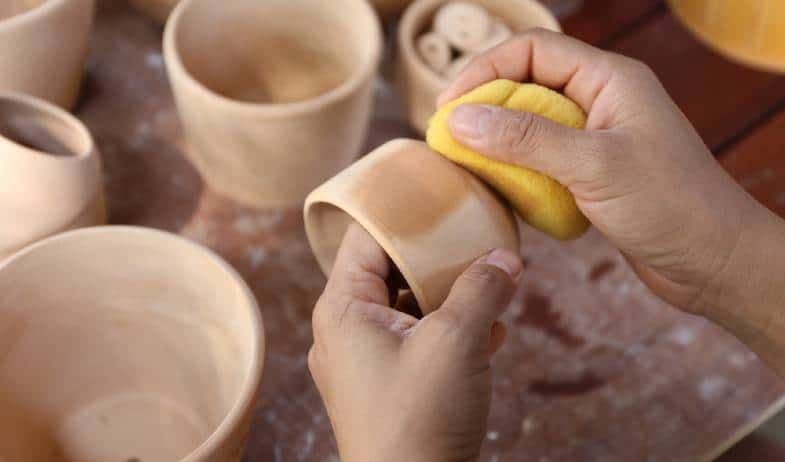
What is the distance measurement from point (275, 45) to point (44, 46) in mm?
192

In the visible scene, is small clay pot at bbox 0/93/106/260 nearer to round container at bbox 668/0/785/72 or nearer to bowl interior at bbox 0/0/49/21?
bowl interior at bbox 0/0/49/21

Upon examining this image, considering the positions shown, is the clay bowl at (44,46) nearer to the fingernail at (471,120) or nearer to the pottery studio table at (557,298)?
the pottery studio table at (557,298)

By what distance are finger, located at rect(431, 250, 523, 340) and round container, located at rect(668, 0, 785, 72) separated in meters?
0.47

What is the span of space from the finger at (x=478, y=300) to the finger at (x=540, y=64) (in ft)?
0.48

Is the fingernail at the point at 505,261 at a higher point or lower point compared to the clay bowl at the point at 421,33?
higher

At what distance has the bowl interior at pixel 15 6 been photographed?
2.61 feet

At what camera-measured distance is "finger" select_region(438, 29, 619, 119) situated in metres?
0.62

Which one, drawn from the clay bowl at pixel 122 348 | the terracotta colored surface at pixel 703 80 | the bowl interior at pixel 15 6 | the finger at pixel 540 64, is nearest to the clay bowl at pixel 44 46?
the bowl interior at pixel 15 6

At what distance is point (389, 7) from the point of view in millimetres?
888

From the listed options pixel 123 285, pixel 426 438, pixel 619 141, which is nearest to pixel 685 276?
pixel 619 141

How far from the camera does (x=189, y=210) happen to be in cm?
81

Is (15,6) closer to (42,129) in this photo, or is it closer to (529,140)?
(42,129)

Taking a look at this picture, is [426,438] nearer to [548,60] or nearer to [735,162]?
[548,60]

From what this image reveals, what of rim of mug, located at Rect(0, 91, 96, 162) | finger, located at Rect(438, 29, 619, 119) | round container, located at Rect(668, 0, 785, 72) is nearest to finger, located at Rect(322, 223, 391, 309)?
finger, located at Rect(438, 29, 619, 119)
